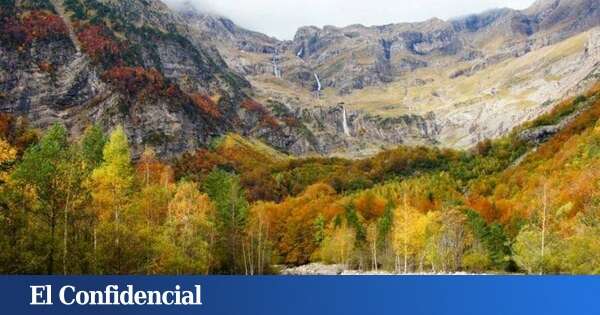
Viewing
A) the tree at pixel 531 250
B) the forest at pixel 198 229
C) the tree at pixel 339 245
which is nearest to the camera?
the forest at pixel 198 229

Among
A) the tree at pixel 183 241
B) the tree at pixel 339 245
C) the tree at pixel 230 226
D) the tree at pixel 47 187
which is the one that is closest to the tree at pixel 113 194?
the tree at pixel 47 187

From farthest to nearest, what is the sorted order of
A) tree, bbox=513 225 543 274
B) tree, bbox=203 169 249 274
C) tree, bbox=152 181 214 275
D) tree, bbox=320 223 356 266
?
tree, bbox=320 223 356 266
tree, bbox=203 169 249 274
tree, bbox=513 225 543 274
tree, bbox=152 181 214 275

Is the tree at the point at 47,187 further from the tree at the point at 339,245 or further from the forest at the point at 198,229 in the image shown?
the tree at the point at 339,245

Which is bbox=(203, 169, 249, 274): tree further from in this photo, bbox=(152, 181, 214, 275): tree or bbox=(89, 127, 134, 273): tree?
bbox=(89, 127, 134, 273): tree

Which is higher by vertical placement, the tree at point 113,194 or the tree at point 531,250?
the tree at point 113,194

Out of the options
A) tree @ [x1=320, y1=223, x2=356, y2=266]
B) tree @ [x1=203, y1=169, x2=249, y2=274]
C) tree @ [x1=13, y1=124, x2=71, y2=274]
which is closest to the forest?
tree @ [x1=13, y1=124, x2=71, y2=274]

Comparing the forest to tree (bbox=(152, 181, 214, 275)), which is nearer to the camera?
the forest

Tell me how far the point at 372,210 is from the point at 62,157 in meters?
143

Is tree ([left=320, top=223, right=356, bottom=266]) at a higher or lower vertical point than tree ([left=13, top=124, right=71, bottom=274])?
lower

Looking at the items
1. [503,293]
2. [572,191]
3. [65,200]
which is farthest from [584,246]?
[572,191]

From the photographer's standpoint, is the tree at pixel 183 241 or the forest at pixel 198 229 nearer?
the forest at pixel 198 229

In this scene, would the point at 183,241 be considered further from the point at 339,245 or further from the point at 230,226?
the point at 339,245

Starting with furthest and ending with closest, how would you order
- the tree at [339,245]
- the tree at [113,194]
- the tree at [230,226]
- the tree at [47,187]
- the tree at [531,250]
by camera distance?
1. the tree at [339,245]
2. the tree at [230,226]
3. the tree at [531,250]
4. the tree at [113,194]
5. the tree at [47,187]

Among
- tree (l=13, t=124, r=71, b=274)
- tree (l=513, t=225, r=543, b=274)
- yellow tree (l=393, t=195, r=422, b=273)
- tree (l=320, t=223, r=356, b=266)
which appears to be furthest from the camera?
tree (l=320, t=223, r=356, b=266)
